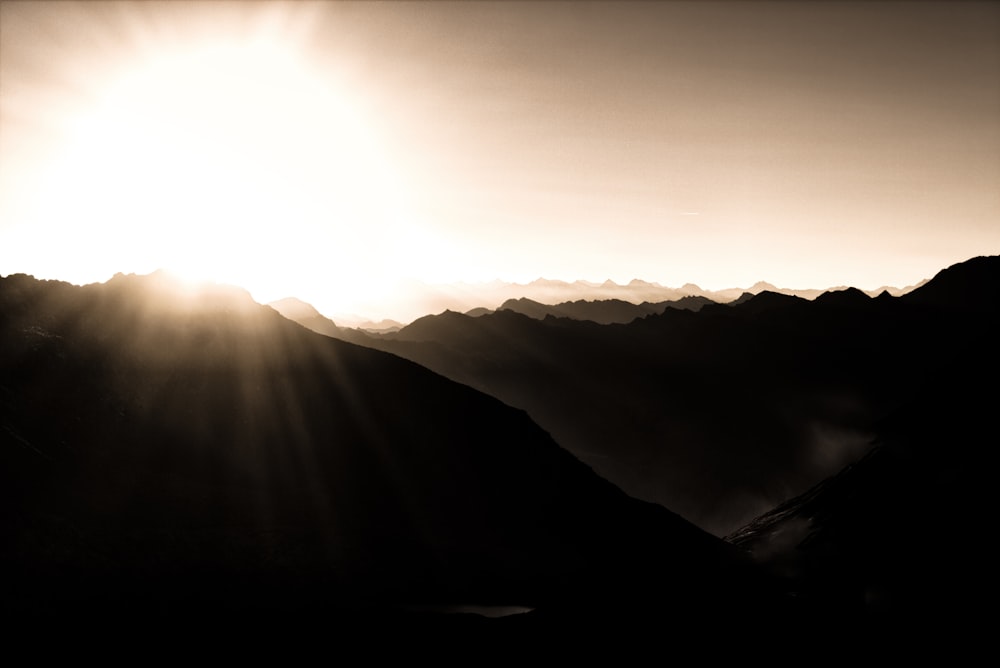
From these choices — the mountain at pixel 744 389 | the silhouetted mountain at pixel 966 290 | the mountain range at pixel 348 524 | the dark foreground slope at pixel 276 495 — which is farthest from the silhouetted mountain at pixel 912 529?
the silhouetted mountain at pixel 966 290

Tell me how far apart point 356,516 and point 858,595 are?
48764mm

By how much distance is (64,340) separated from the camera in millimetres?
43531

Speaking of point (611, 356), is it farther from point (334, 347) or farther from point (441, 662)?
point (441, 662)

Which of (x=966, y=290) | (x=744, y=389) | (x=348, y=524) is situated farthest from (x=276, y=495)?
(x=966, y=290)

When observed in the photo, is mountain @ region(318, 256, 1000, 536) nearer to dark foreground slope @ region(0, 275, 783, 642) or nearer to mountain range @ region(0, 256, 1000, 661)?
mountain range @ region(0, 256, 1000, 661)

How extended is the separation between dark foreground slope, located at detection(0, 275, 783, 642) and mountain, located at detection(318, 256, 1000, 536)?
7417 centimetres

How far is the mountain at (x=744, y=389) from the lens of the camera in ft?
452

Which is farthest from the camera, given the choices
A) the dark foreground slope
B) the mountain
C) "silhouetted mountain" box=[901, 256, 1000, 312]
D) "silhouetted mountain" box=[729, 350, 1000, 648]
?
"silhouetted mountain" box=[901, 256, 1000, 312]

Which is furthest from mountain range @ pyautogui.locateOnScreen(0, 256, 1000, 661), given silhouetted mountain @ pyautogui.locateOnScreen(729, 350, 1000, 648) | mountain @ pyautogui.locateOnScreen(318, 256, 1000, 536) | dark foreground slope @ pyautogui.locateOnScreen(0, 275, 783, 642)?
mountain @ pyautogui.locateOnScreen(318, 256, 1000, 536)

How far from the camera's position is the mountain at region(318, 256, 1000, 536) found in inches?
5428

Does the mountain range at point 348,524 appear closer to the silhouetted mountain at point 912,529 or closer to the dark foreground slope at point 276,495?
the dark foreground slope at point 276,495

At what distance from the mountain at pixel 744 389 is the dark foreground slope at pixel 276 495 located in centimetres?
7417

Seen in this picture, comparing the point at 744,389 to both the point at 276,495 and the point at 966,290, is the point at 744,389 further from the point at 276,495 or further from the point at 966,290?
the point at 276,495

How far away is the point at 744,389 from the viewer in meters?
166
